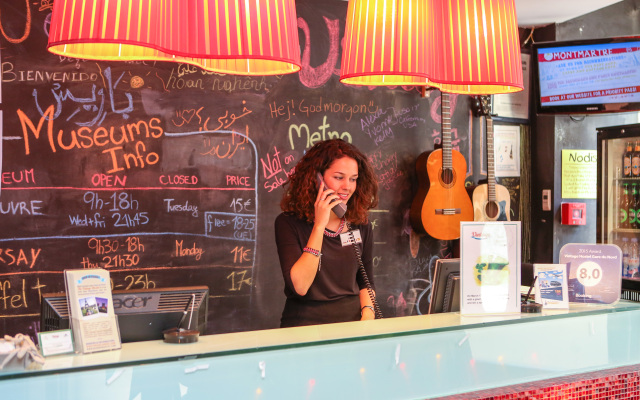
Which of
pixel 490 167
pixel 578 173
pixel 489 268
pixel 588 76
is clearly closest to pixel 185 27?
pixel 489 268

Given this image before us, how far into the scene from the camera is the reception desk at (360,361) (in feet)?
4.85

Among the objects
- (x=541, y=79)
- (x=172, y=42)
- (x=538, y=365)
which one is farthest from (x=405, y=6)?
(x=541, y=79)

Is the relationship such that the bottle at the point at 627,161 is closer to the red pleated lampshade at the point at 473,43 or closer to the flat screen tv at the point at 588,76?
the flat screen tv at the point at 588,76

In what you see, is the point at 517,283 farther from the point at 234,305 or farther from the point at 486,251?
the point at 234,305

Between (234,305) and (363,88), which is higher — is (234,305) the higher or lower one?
the lower one

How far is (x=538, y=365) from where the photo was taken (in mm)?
1953

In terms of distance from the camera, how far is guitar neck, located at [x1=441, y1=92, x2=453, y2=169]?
4.83 metres

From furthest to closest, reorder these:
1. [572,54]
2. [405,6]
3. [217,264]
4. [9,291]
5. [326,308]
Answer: [572,54] → [217,264] → [9,291] → [326,308] → [405,6]

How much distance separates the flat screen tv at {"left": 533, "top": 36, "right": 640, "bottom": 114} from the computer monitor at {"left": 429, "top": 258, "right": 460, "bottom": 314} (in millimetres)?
2838

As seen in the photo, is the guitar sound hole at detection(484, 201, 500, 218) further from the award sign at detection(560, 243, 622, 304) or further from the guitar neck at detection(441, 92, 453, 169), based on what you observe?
the award sign at detection(560, 243, 622, 304)

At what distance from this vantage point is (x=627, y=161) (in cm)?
461

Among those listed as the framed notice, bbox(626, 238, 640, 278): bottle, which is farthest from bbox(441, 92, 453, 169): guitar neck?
bbox(626, 238, 640, 278): bottle

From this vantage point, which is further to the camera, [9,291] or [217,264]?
[217,264]

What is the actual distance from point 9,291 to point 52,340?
7.99 feet
